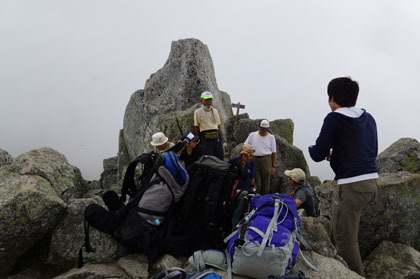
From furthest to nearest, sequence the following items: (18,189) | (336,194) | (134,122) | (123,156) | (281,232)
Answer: (123,156) → (134,122) → (18,189) → (336,194) → (281,232)

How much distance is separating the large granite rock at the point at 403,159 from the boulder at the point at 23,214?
1145 centimetres

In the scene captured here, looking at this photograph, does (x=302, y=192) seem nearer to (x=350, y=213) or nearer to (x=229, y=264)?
(x=350, y=213)

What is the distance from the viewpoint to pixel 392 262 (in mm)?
6672

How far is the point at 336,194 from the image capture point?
207 inches

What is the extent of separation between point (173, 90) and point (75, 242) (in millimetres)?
13868

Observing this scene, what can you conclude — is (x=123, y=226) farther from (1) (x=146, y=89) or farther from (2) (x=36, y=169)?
(1) (x=146, y=89)

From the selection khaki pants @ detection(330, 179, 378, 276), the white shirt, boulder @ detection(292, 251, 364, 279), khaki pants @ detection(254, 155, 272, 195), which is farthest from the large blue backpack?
khaki pants @ detection(254, 155, 272, 195)

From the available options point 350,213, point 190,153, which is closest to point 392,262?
point 350,213

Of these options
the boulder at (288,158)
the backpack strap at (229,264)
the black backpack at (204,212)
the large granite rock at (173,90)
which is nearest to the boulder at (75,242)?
the black backpack at (204,212)

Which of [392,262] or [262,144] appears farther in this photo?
[262,144]

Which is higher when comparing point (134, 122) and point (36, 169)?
point (134, 122)

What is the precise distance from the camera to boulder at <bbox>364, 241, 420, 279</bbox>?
6367 mm

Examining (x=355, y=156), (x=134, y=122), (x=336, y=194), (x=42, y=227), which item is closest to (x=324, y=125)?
(x=355, y=156)

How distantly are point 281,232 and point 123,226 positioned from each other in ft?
9.88
